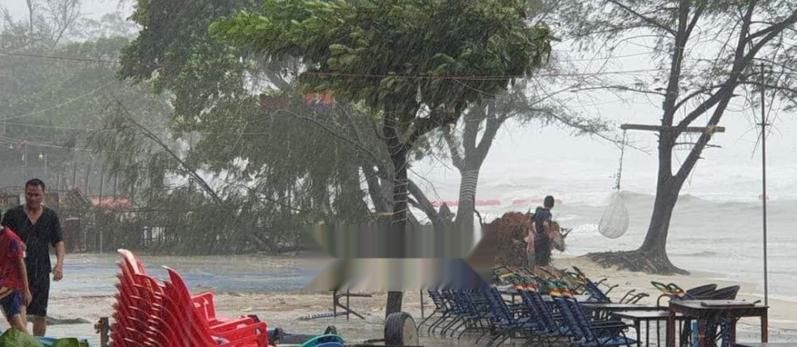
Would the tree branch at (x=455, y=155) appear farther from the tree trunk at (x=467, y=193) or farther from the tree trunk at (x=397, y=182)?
the tree trunk at (x=397, y=182)

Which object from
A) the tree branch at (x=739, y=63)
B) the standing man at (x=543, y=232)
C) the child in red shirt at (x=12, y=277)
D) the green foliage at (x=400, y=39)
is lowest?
the child in red shirt at (x=12, y=277)

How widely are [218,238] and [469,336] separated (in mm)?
14962

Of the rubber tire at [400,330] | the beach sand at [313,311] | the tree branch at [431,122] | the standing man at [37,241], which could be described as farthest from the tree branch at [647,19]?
the standing man at [37,241]

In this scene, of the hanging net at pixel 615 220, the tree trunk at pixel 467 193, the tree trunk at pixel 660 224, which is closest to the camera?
the tree trunk at pixel 467 193

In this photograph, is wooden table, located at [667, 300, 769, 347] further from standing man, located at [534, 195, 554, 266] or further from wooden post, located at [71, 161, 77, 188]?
wooden post, located at [71, 161, 77, 188]

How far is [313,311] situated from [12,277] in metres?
9.65

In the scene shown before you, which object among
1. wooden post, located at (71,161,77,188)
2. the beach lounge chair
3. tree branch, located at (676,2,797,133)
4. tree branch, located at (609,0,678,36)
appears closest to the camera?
the beach lounge chair

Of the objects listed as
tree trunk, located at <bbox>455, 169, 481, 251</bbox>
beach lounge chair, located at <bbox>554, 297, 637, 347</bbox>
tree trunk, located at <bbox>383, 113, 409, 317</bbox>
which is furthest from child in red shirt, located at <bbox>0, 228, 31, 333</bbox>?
tree trunk, located at <bbox>455, 169, 481, 251</bbox>

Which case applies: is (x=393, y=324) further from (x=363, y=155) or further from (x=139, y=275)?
(x=363, y=155)

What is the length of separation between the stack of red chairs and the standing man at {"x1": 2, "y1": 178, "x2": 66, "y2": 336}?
4543 millimetres

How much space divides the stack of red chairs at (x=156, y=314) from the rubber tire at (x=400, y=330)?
3779 millimetres

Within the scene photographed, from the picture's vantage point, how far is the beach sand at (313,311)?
Answer: 51.5ft

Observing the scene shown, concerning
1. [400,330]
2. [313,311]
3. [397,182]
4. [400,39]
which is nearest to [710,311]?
[400,330]

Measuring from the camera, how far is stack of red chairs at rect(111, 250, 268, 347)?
555 cm
